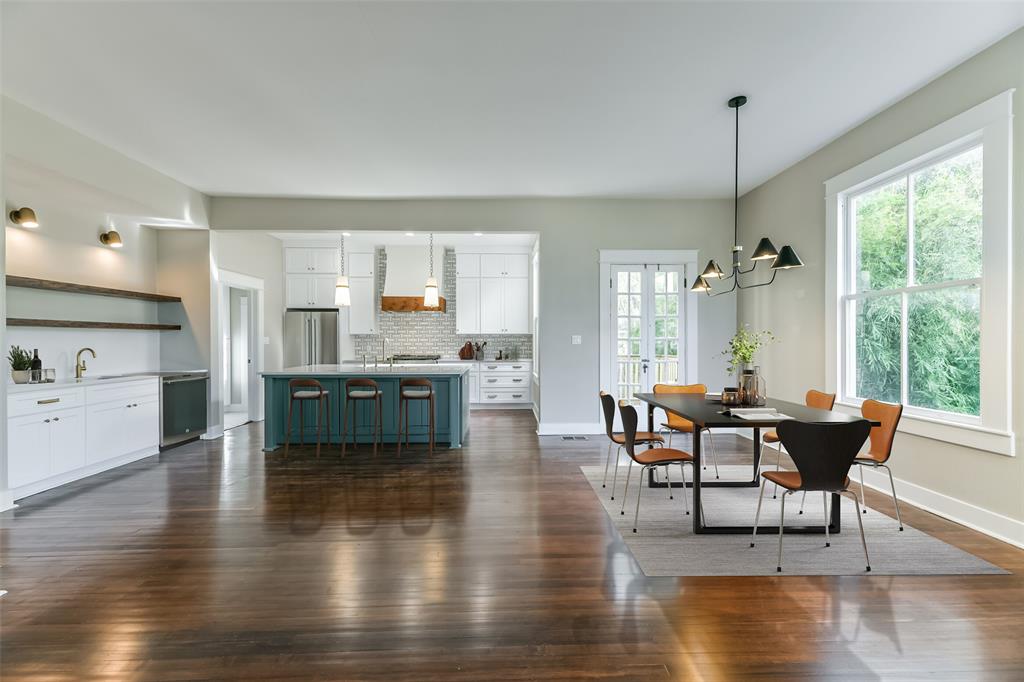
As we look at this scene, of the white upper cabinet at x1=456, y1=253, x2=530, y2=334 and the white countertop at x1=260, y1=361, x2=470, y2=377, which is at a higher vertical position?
the white upper cabinet at x1=456, y1=253, x2=530, y2=334

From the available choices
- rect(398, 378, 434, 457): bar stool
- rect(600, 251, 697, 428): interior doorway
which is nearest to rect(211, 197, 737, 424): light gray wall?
rect(600, 251, 697, 428): interior doorway

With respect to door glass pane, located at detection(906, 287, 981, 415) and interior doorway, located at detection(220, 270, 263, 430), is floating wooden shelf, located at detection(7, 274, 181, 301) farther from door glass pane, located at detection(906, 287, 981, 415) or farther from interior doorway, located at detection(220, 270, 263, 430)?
door glass pane, located at detection(906, 287, 981, 415)

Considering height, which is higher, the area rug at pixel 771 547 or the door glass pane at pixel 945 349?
the door glass pane at pixel 945 349

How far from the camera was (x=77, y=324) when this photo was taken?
500cm

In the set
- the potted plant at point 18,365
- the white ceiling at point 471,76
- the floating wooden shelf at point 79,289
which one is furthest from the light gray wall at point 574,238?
the potted plant at point 18,365

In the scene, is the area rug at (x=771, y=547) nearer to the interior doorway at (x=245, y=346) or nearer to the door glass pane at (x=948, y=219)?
the door glass pane at (x=948, y=219)

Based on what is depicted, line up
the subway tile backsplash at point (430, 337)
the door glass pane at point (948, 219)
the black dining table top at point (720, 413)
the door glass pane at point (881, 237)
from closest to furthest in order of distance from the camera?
the black dining table top at point (720, 413), the door glass pane at point (948, 219), the door glass pane at point (881, 237), the subway tile backsplash at point (430, 337)

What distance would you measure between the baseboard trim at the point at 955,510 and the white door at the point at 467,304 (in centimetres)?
650

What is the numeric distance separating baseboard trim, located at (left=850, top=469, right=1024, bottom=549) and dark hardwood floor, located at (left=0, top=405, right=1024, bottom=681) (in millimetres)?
114

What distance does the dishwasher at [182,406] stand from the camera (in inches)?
227

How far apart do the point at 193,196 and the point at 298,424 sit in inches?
123

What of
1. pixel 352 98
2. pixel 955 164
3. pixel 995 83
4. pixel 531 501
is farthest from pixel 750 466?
pixel 352 98

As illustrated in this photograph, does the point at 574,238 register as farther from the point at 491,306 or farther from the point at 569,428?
the point at 491,306

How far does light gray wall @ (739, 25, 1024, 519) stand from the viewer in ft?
10.1
